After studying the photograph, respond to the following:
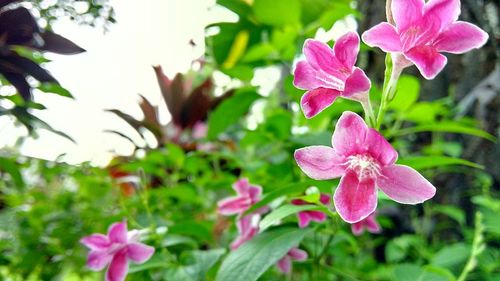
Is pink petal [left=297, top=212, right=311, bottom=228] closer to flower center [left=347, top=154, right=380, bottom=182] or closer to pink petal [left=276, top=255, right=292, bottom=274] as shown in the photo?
pink petal [left=276, top=255, right=292, bottom=274]

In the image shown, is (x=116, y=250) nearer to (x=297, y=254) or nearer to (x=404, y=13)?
(x=297, y=254)

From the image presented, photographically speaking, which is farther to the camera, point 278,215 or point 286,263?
point 286,263

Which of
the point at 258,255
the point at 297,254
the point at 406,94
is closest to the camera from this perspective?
the point at 258,255

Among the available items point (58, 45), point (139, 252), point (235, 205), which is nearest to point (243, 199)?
point (235, 205)

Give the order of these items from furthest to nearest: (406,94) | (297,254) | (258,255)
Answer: (406,94)
(297,254)
(258,255)

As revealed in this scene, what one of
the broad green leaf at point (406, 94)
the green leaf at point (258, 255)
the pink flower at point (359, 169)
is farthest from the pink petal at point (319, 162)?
the broad green leaf at point (406, 94)

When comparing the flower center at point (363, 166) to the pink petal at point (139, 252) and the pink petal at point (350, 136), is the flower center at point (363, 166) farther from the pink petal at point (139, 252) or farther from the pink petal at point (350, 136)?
the pink petal at point (139, 252)

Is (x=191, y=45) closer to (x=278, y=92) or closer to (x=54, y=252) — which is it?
(x=278, y=92)
